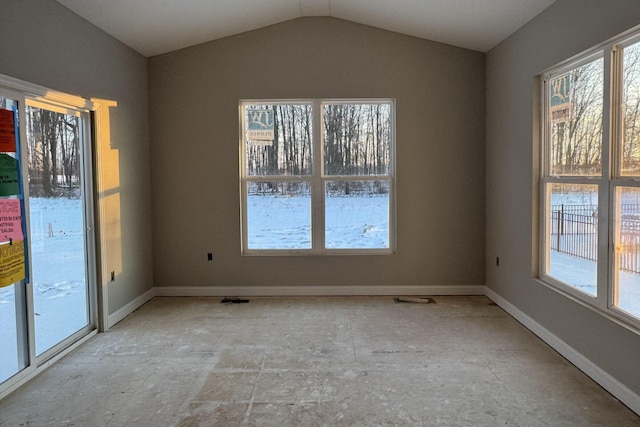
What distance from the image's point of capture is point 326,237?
5211 millimetres

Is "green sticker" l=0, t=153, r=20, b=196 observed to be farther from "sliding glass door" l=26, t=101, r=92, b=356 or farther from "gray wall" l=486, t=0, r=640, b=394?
"gray wall" l=486, t=0, r=640, b=394

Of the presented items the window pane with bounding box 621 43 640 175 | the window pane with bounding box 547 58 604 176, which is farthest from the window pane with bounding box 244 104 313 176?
the window pane with bounding box 621 43 640 175

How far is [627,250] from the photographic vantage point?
2.79m

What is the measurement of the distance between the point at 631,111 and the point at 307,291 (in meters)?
3.50

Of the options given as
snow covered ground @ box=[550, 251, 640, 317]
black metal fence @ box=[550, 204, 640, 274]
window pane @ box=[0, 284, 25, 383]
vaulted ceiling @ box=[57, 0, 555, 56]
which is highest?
vaulted ceiling @ box=[57, 0, 555, 56]

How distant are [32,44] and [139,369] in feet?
7.76

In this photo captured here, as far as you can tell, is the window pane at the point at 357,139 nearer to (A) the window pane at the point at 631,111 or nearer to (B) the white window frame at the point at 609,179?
(B) the white window frame at the point at 609,179

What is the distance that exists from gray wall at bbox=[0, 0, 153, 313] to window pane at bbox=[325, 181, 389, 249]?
2.06 m

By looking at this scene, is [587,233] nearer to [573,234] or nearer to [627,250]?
[573,234]

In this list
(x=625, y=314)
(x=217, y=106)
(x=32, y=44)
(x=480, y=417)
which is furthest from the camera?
(x=217, y=106)

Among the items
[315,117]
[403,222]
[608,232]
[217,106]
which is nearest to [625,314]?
[608,232]

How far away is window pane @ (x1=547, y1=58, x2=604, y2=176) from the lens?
309 centimetres

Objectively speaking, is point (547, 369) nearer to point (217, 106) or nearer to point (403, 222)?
point (403, 222)

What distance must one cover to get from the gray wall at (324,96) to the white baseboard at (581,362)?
110 cm
